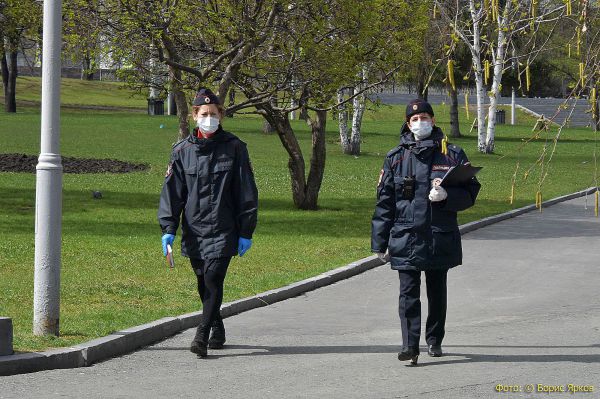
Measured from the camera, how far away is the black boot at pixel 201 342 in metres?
9.38

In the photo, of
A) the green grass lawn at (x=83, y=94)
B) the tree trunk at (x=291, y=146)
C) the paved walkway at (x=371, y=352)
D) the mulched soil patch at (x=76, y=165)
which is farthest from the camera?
the green grass lawn at (x=83, y=94)

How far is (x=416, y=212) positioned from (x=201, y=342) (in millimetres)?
1873

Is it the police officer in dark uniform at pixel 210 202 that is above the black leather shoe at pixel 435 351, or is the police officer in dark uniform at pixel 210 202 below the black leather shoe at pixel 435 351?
above

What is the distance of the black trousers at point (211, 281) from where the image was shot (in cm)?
939

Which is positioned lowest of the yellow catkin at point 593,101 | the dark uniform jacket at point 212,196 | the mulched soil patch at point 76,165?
the mulched soil patch at point 76,165

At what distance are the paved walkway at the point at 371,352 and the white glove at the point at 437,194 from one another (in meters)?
1.21

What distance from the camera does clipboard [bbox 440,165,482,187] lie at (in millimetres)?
9109

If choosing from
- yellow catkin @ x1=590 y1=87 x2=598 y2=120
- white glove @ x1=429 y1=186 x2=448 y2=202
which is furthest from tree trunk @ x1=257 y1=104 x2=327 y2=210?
yellow catkin @ x1=590 y1=87 x2=598 y2=120

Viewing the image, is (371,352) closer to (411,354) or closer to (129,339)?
(411,354)

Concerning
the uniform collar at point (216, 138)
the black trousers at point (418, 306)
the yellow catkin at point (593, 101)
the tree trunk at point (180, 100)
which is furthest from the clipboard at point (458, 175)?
the tree trunk at point (180, 100)

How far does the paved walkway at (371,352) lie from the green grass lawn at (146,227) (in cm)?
71

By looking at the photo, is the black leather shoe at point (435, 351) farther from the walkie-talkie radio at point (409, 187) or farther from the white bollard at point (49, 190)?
the white bollard at point (49, 190)

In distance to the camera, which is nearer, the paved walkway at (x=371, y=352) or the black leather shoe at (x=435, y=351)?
the paved walkway at (x=371, y=352)

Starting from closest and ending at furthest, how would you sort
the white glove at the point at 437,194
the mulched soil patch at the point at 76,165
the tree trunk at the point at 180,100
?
the white glove at the point at 437,194 → the tree trunk at the point at 180,100 → the mulched soil patch at the point at 76,165
